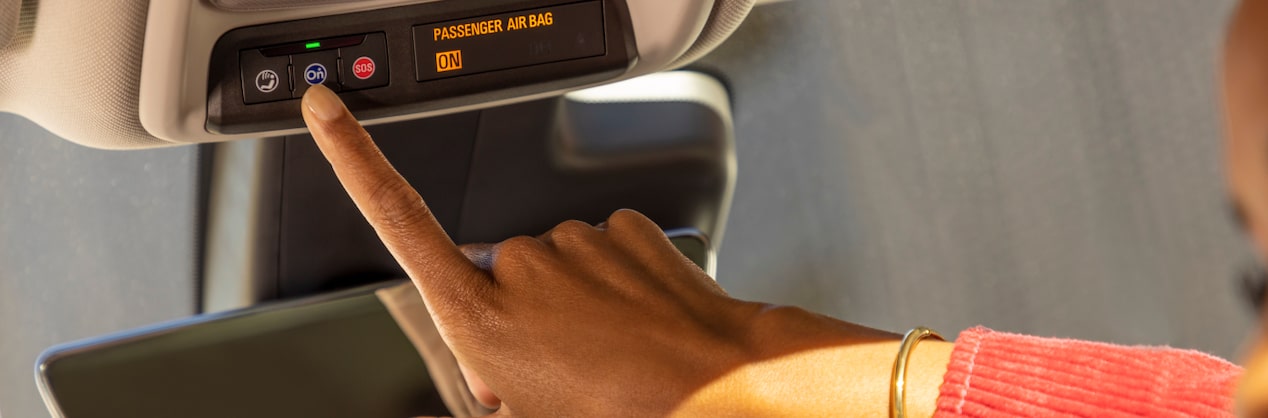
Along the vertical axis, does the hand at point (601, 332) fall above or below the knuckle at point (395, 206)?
below

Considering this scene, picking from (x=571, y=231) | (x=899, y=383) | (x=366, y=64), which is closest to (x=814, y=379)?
(x=899, y=383)

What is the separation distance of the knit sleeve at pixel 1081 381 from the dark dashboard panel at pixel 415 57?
0.23 m

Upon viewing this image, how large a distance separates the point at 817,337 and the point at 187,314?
22.3 inches

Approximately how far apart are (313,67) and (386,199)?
73 millimetres

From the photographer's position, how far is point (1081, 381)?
1.80 feet

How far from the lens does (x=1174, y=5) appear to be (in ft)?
4.10

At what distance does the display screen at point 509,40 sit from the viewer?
0.55 meters

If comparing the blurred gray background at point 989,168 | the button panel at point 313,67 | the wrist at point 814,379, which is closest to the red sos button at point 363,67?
the button panel at point 313,67

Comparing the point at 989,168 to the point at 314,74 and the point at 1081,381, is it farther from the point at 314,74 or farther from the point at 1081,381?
the point at 314,74

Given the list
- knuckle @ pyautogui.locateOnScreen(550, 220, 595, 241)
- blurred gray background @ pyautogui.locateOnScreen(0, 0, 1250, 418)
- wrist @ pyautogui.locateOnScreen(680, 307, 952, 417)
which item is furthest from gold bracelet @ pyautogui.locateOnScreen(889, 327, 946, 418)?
blurred gray background @ pyautogui.locateOnScreen(0, 0, 1250, 418)

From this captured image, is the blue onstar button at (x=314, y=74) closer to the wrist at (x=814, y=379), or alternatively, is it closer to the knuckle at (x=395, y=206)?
the knuckle at (x=395, y=206)

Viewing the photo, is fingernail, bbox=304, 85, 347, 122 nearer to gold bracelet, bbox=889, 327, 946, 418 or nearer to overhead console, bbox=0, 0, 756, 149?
overhead console, bbox=0, 0, 756, 149

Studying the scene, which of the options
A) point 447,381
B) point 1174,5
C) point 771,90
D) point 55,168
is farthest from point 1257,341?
point 1174,5

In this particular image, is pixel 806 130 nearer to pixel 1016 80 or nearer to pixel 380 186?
pixel 1016 80
